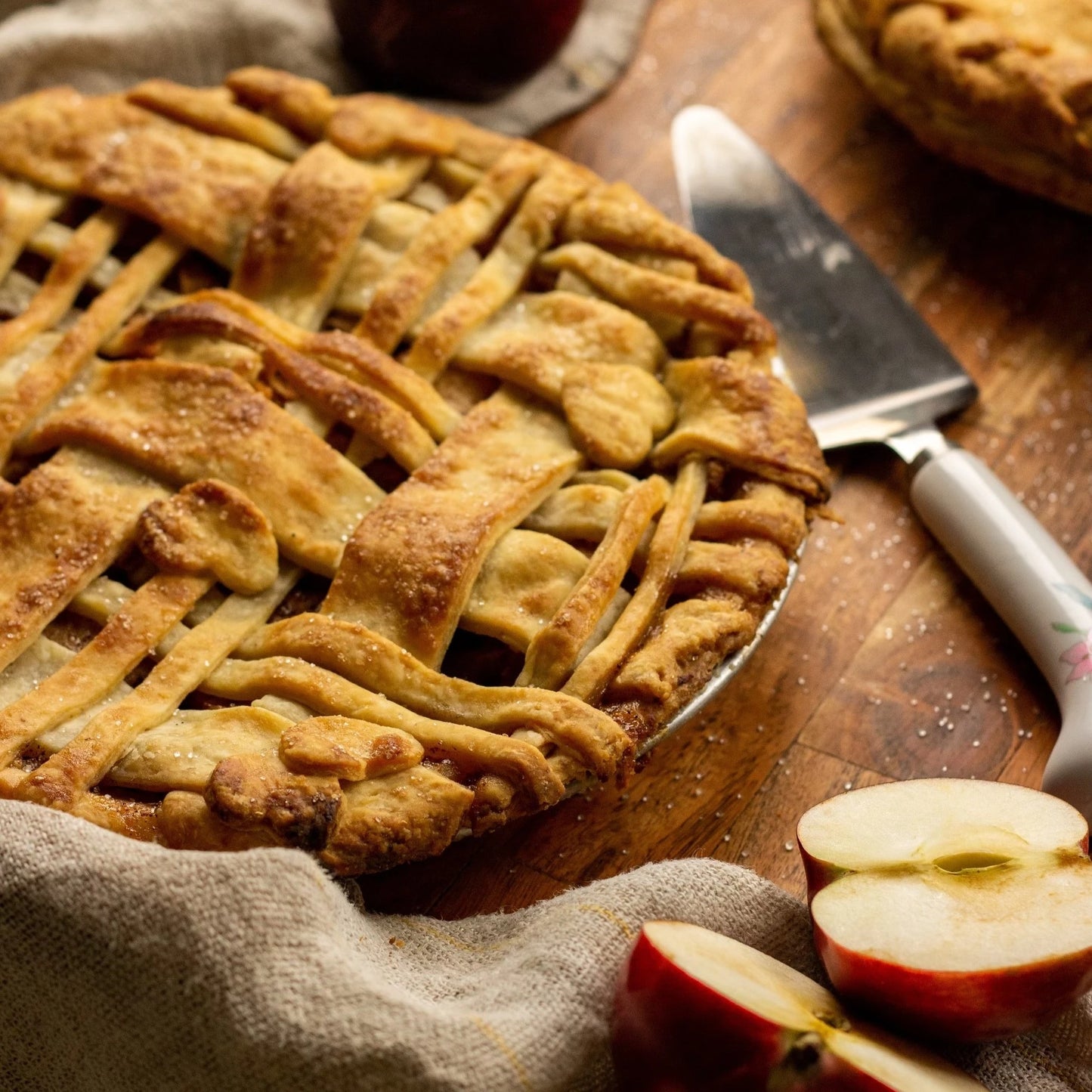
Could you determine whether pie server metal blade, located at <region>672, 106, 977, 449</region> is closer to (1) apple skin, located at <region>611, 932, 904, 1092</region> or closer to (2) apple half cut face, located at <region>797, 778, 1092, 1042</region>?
(2) apple half cut face, located at <region>797, 778, 1092, 1042</region>

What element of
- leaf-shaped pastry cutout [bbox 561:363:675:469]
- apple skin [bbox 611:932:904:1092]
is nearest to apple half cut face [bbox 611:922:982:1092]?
apple skin [bbox 611:932:904:1092]

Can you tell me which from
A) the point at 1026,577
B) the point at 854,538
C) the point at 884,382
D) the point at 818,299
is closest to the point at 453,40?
the point at 818,299

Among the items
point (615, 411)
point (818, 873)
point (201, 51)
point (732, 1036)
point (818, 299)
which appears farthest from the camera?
point (201, 51)

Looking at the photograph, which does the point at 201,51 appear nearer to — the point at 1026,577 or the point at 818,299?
the point at 818,299

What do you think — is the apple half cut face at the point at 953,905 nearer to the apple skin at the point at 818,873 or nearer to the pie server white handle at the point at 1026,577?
→ the apple skin at the point at 818,873

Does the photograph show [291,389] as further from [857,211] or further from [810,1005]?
[857,211]

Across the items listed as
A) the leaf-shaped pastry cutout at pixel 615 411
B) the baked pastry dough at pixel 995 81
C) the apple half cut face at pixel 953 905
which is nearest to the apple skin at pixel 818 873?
the apple half cut face at pixel 953 905

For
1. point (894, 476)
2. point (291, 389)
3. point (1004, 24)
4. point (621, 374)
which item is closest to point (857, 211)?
point (1004, 24)
